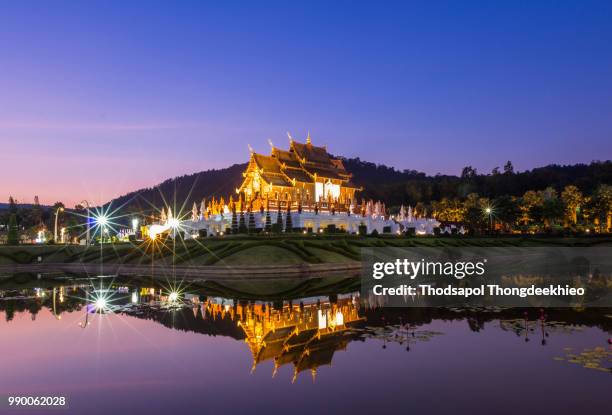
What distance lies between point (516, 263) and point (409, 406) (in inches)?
1722

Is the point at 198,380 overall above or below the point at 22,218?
below

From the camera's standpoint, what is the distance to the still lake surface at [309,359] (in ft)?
44.5

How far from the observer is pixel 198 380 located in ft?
50.9

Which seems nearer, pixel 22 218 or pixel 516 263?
pixel 516 263

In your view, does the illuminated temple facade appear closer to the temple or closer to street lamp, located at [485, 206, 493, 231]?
the temple

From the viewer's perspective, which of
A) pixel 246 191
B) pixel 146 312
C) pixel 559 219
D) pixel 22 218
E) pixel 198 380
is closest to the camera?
pixel 198 380

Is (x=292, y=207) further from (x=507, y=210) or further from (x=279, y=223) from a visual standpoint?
(x=507, y=210)

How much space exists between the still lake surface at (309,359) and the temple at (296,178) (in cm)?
4750

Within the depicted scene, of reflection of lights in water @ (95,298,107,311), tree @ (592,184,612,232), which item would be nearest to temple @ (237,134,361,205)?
reflection of lights in water @ (95,298,107,311)

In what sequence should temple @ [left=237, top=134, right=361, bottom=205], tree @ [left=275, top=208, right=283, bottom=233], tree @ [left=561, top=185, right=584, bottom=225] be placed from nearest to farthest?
tree @ [left=275, top=208, right=283, bottom=233]
temple @ [left=237, top=134, right=361, bottom=205]
tree @ [left=561, top=185, right=584, bottom=225]

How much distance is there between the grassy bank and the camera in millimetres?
49719

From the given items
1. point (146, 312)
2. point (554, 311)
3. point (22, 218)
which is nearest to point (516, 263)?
point (554, 311)

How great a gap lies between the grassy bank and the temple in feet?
51.5

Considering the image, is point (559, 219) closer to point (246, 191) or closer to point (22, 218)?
point (246, 191)
